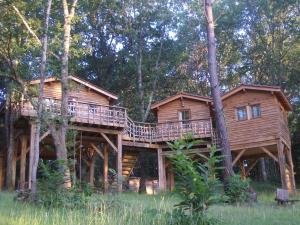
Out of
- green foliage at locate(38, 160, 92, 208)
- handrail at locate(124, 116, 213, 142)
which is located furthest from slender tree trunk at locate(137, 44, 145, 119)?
green foliage at locate(38, 160, 92, 208)

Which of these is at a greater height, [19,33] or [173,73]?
[173,73]

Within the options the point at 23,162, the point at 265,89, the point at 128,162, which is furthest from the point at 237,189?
the point at 128,162

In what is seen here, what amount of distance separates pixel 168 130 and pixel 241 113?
15.7 feet

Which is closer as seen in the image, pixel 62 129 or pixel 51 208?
pixel 51 208

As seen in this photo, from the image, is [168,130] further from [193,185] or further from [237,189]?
[193,185]

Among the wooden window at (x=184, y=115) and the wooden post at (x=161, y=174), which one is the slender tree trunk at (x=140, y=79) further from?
the wooden post at (x=161, y=174)

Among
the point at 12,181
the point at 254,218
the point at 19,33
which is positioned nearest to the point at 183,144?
the point at 254,218

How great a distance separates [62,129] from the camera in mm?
13852

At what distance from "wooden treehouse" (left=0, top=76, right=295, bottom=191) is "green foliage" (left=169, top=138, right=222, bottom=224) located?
15.2m

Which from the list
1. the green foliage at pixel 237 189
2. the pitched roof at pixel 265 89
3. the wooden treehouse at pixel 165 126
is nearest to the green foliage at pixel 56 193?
the green foliage at pixel 237 189

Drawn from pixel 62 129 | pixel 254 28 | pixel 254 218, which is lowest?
pixel 254 218

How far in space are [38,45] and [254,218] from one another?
10287 millimetres

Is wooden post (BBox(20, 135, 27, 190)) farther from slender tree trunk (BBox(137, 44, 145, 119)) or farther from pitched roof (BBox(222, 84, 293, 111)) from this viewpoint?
slender tree trunk (BBox(137, 44, 145, 119))

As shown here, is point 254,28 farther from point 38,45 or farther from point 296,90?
point 38,45
